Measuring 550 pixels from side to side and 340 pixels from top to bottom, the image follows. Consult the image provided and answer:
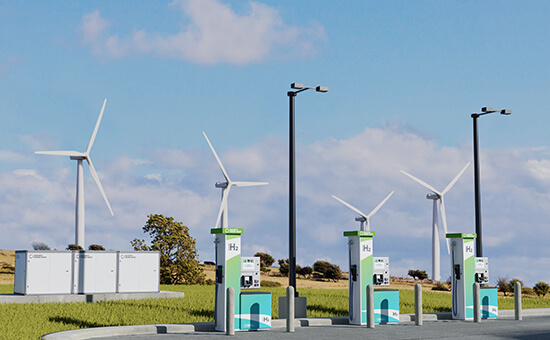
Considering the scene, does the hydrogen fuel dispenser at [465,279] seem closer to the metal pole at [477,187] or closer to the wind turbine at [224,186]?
the metal pole at [477,187]

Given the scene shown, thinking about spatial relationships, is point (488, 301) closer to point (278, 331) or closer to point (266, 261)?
point (278, 331)

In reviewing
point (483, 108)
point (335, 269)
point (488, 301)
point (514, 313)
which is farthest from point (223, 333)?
point (335, 269)

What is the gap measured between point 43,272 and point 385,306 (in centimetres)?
1302

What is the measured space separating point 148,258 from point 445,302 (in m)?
12.5

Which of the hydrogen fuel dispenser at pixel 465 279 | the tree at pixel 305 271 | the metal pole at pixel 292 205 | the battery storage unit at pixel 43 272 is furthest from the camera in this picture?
the tree at pixel 305 271

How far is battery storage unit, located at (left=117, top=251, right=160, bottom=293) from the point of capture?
2622 cm

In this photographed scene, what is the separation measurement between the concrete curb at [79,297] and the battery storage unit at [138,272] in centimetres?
33

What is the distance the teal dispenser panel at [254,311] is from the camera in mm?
17109

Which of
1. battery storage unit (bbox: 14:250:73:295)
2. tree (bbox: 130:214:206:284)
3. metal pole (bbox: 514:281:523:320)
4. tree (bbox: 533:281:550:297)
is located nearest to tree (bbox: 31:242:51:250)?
tree (bbox: 130:214:206:284)

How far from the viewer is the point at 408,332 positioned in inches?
679

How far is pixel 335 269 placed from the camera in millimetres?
60062

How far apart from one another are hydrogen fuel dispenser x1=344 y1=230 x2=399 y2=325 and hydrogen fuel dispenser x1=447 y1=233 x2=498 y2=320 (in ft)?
9.51

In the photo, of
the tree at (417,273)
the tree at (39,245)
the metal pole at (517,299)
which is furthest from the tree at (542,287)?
the tree at (39,245)

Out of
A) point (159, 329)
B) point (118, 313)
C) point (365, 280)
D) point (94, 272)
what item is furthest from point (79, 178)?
point (365, 280)
